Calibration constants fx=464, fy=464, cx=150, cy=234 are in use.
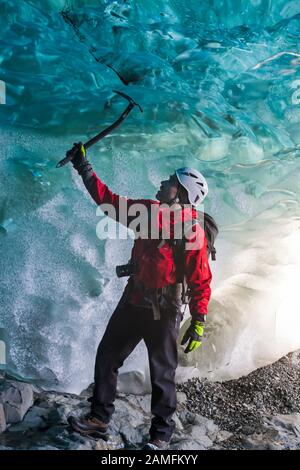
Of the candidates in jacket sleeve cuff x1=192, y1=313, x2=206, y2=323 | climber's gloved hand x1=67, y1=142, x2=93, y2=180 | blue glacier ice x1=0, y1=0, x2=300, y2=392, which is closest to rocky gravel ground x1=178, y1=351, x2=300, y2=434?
blue glacier ice x1=0, y1=0, x2=300, y2=392

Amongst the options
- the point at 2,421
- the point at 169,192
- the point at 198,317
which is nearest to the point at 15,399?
the point at 2,421

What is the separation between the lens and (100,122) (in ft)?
16.7

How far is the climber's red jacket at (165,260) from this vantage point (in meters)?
4.09

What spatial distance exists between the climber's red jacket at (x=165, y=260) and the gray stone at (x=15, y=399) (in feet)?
5.55

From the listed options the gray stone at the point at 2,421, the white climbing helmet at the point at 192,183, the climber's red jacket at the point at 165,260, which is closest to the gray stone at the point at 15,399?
the gray stone at the point at 2,421

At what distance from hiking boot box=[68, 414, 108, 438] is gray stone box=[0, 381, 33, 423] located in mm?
582

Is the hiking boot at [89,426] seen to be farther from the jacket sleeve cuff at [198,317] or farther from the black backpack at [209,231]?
the black backpack at [209,231]

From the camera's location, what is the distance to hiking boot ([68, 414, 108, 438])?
4.12 metres

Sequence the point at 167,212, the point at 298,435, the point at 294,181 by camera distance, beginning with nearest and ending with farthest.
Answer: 1. the point at 167,212
2. the point at 298,435
3. the point at 294,181

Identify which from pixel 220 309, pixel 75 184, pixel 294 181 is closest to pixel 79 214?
pixel 75 184

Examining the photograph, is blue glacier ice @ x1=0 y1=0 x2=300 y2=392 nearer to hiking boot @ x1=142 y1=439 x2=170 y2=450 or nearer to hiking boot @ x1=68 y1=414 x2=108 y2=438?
hiking boot @ x1=68 y1=414 x2=108 y2=438

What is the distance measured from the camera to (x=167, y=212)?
13.7 ft

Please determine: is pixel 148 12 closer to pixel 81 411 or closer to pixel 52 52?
pixel 52 52

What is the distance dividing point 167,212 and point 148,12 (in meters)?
2.06
